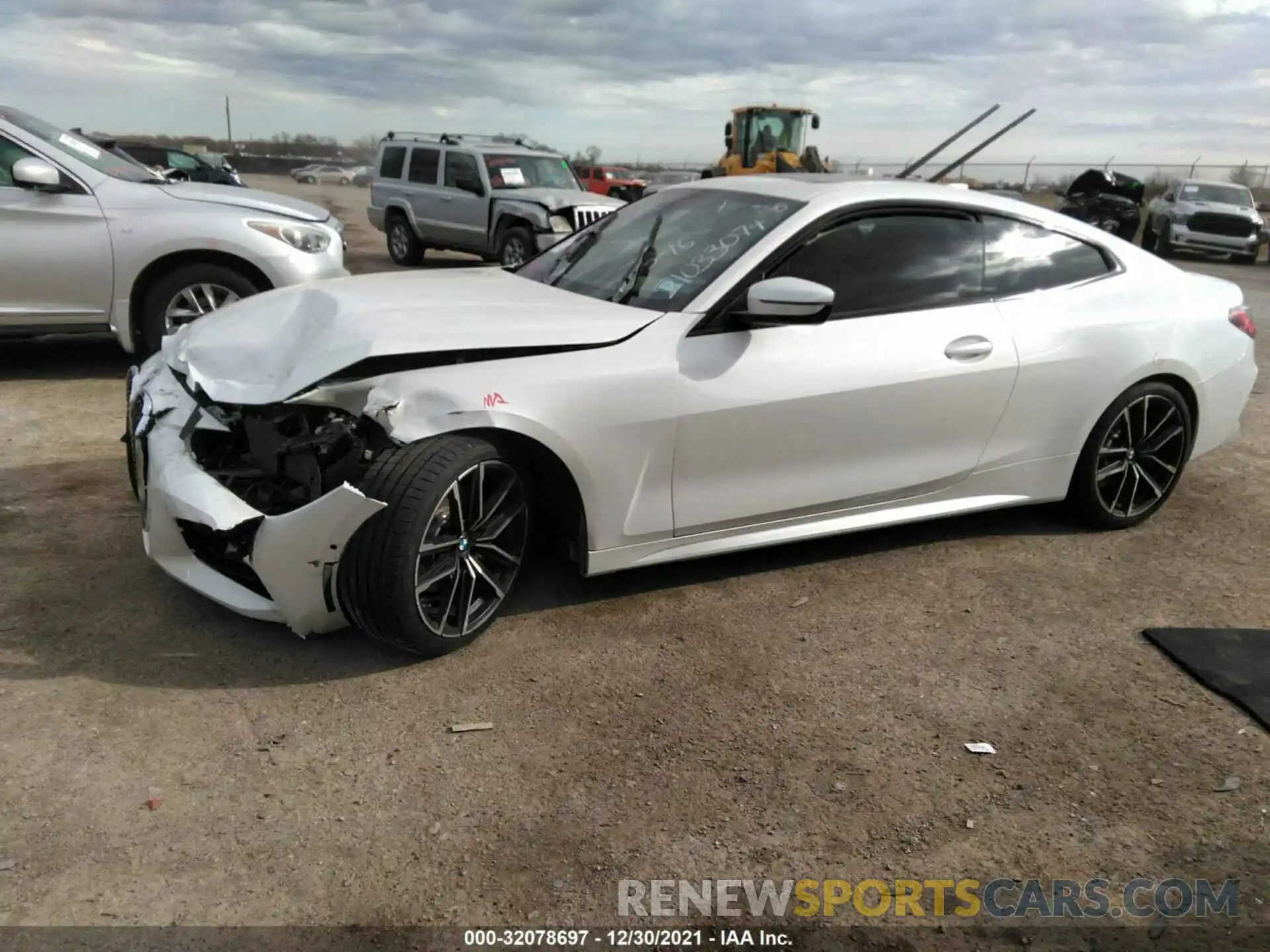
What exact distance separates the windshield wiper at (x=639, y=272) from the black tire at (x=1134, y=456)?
86.1 inches

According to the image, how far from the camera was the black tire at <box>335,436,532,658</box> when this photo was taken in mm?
3076

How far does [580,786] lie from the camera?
278 cm

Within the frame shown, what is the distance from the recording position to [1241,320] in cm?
488

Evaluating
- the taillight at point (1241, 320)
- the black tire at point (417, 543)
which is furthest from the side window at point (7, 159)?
the taillight at point (1241, 320)

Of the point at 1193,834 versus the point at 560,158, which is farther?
the point at 560,158

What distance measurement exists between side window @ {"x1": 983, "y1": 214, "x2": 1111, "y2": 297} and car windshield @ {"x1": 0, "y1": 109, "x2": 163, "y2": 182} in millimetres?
5621

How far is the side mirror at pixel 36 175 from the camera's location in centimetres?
625

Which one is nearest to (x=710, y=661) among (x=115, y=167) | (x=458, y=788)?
(x=458, y=788)

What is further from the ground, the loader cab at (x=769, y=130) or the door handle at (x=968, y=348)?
the loader cab at (x=769, y=130)

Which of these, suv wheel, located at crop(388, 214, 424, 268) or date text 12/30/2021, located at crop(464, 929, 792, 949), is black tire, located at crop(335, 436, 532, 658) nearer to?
date text 12/30/2021, located at crop(464, 929, 792, 949)

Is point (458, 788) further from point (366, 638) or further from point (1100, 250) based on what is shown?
point (1100, 250)

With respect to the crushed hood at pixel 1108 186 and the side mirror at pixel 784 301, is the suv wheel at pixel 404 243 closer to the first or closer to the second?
the side mirror at pixel 784 301

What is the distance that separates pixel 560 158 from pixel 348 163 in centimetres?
4665

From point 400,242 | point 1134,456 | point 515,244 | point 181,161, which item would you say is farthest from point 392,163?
point 1134,456
